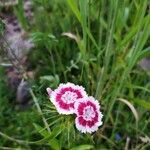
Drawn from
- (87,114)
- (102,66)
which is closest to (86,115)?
(87,114)

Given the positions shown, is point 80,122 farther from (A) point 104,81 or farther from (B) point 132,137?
(B) point 132,137

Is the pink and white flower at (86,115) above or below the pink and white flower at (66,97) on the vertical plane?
below

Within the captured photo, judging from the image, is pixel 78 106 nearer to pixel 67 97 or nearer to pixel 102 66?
pixel 67 97

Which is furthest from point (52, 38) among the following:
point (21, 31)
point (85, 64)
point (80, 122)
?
point (21, 31)

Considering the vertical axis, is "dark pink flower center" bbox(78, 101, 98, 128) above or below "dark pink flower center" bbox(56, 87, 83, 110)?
below

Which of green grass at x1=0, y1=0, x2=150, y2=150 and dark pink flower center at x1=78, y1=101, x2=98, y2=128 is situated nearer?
dark pink flower center at x1=78, y1=101, x2=98, y2=128

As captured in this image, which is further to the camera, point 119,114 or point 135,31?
point 119,114
